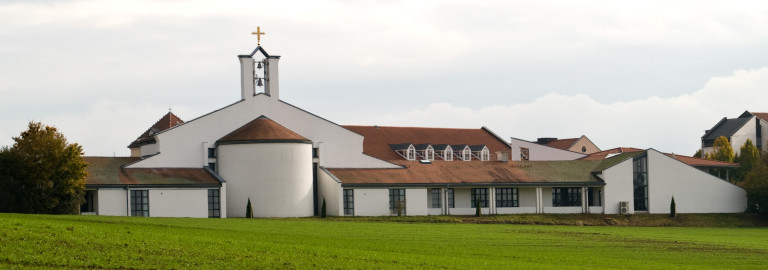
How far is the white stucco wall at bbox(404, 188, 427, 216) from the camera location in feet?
245

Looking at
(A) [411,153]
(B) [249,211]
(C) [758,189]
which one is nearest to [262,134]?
(B) [249,211]

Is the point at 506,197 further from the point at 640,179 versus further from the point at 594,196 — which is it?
the point at 640,179

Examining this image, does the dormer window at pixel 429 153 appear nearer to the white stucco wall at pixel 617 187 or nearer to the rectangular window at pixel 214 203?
the white stucco wall at pixel 617 187

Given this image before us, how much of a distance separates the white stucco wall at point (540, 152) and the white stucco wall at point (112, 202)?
143ft

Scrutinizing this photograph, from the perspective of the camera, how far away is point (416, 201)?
75.0 m

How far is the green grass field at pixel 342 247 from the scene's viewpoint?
2962 centimetres

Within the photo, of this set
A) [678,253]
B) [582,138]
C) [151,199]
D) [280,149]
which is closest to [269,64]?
[280,149]

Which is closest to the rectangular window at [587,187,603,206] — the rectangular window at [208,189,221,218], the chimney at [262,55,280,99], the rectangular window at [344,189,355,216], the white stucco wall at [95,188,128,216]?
the rectangular window at [344,189,355,216]

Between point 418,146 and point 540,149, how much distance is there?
14985mm

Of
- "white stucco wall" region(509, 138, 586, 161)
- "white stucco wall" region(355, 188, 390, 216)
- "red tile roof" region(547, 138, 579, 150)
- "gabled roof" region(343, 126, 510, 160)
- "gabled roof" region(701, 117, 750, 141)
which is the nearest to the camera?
"white stucco wall" region(355, 188, 390, 216)

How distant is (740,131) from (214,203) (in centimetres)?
8531

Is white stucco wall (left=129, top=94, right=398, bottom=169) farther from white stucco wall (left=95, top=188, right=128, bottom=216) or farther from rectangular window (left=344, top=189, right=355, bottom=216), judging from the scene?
rectangular window (left=344, top=189, right=355, bottom=216)

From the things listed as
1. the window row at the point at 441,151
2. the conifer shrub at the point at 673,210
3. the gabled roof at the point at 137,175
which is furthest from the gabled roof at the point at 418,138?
the gabled roof at the point at 137,175

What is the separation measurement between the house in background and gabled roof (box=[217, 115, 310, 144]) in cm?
7549
